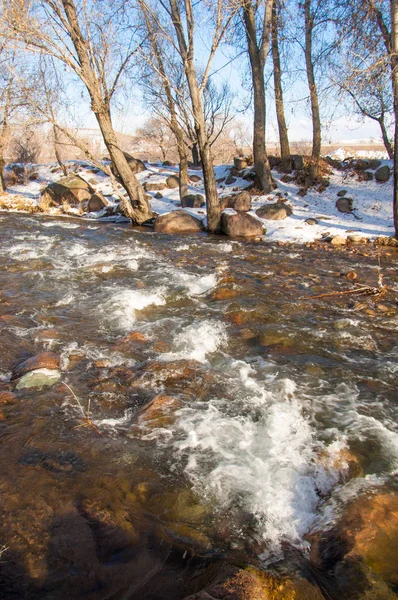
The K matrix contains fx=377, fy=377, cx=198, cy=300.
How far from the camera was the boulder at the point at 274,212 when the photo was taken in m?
12.1

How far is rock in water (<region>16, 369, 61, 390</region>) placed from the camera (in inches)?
140

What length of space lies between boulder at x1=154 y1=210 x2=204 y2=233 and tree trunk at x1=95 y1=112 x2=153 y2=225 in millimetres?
1050

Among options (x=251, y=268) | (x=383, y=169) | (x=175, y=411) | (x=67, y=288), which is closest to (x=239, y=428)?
(x=175, y=411)

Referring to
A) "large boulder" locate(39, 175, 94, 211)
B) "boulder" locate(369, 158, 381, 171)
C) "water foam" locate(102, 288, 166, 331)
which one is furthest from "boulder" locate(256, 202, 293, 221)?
"large boulder" locate(39, 175, 94, 211)

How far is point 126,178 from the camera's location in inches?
504

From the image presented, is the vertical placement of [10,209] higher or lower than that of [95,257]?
higher

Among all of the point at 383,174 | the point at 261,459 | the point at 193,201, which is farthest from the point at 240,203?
the point at 261,459

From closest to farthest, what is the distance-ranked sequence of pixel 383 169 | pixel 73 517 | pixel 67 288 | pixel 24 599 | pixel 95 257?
pixel 24 599 → pixel 73 517 → pixel 67 288 → pixel 95 257 → pixel 383 169

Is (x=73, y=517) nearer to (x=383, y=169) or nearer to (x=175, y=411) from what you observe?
(x=175, y=411)

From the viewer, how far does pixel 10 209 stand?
1563 centimetres

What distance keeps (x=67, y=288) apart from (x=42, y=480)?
14.2ft

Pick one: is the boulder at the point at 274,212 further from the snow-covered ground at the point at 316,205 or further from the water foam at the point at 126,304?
the water foam at the point at 126,304

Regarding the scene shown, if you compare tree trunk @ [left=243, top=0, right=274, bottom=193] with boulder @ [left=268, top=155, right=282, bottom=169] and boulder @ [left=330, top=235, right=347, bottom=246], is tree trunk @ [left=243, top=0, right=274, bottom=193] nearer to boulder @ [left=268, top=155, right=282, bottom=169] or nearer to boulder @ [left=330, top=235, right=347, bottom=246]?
boulder @ [left=268, top=155, right=282, bottom=169]

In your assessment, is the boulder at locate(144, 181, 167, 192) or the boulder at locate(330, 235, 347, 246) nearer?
the boulder at locate(330, 235, 347, 246)
